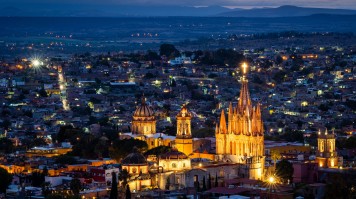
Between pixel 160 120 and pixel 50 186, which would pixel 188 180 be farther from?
pixel 160 120

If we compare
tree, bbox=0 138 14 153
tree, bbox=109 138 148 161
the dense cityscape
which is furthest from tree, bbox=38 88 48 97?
tree, bbox=109 138 148 161

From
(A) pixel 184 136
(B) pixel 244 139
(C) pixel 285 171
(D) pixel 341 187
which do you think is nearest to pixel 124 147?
(A) pixel 184 136

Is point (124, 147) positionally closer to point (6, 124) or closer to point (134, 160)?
point (134, 160)

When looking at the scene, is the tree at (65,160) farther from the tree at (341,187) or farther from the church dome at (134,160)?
the tree at (341,187)

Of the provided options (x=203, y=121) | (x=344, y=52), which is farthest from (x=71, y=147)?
(x=344, y=52)

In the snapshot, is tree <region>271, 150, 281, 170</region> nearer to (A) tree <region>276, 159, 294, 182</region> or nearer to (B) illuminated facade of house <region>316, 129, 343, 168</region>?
(B) illuminated facade of house <region>316, 129, 343, 168</region>

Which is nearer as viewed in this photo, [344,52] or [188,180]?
[188,180]
